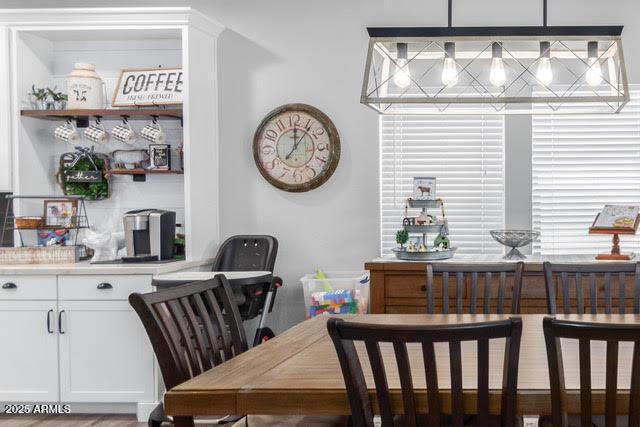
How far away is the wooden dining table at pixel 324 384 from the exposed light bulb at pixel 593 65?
1076 millimetres

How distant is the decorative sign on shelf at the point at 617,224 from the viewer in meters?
4.42

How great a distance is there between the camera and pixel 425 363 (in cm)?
170

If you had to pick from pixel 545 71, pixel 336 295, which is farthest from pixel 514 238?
pixel 545 71

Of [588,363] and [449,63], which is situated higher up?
[449,63]

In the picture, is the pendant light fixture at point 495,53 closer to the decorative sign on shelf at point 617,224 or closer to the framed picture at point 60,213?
the decorative sign on shelf at point 617,224

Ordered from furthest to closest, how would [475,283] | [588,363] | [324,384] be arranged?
[475,283] → [324,384] → [588,363]

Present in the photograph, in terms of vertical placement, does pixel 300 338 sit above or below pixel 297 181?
below

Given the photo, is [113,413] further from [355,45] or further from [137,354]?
[355,45]

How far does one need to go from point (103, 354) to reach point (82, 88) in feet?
5.74

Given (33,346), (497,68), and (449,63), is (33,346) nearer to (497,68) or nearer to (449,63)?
(449,63)

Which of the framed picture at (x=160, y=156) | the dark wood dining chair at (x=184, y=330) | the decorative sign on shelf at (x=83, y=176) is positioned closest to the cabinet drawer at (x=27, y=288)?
the decorative sign on shelf at (x=83, y=176)

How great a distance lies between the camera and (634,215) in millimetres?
4457

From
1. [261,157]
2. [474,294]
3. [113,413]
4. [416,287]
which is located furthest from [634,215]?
[113,413]

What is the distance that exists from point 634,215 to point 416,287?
139 centimetres
